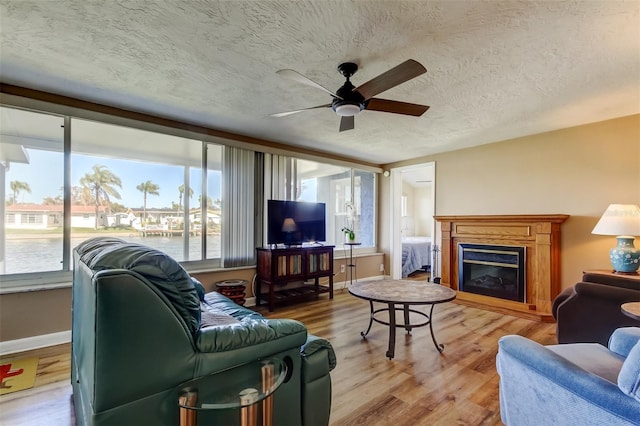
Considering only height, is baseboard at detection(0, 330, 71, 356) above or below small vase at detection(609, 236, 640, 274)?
below

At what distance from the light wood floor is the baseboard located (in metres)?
0.15

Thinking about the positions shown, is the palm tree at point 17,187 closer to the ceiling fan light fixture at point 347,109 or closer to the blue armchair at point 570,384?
the ceiling fan light fixture at point 347,109

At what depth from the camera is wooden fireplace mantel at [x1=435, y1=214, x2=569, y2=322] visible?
3674 mm

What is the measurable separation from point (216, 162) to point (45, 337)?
2573 mm

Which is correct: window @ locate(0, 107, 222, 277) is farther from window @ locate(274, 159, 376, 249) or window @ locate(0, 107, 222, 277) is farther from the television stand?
window @ locate(274, 159, 376, 249)

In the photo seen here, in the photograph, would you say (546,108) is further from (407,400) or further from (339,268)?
(339,268)

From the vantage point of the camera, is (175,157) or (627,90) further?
(175,157)

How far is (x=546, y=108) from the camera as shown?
3109 millimetres

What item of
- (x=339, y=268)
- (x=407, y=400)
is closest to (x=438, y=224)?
(x=339, y=268)

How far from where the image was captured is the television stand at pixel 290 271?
3.98 metres

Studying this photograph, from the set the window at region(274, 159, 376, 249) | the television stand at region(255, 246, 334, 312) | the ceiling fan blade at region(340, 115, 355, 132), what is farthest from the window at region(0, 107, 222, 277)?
the ceiling fan blade at region(340, 115, 355, 132)

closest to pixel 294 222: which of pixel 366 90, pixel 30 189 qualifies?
pixel 366 90

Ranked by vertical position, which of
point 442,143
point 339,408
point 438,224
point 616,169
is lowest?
point 339,408

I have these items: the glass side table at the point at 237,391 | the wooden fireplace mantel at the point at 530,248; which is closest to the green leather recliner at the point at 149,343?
the glass side table at the point at 237,391
